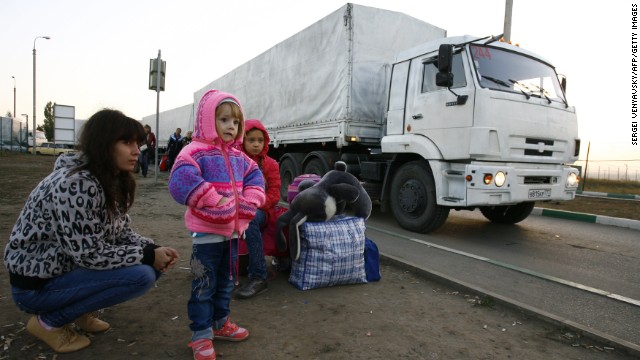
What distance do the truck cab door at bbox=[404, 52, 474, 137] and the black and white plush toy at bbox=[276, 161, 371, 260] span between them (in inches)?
93.9

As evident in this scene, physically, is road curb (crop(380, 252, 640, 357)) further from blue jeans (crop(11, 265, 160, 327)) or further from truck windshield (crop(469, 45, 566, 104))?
truck windshield (crop(469, 45, 566, 104))

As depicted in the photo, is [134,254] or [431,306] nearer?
[134,254]

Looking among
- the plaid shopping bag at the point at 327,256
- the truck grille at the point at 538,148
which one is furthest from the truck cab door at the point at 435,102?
the plaid shopping bag at the point at 327,256

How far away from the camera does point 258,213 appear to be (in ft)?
11.4

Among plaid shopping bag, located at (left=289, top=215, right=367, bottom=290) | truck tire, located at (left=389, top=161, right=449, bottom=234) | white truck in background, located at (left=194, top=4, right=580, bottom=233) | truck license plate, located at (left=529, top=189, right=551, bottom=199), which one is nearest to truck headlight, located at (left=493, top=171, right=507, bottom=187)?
white truck in background, located at (left=194, top=4, right=580, bottom=233)

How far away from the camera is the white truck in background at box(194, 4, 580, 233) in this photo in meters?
5.26

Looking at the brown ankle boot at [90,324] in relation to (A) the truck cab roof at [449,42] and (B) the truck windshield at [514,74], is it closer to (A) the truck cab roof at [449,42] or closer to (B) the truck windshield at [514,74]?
(B) the truck windshield at [514,74]

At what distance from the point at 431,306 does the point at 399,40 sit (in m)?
5.83

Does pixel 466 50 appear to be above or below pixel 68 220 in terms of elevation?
above

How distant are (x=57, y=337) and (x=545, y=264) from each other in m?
4.77

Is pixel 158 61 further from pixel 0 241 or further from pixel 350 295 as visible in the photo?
pixel 350 295

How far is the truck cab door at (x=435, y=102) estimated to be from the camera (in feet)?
17.7

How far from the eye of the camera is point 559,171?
573 cm

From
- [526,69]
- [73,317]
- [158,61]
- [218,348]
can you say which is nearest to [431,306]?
[218,348]
